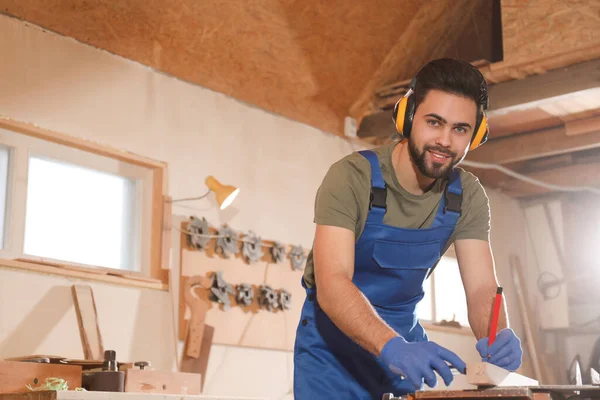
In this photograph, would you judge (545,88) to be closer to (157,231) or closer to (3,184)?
(157,231)

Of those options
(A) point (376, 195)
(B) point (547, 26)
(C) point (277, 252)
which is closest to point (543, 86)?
(B) point (547, 26)

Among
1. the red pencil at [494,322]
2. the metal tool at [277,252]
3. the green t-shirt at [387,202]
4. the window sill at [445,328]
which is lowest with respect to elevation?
the red pencil at [494,322]

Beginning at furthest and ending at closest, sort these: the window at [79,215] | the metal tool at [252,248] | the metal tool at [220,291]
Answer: the metal tool at [252,248] → the metal tool at [220,291] → the window at [79,215]

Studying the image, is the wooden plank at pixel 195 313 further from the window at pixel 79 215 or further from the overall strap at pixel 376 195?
the overall strap at pixel 376 195

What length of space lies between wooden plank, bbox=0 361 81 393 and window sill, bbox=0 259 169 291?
69cm

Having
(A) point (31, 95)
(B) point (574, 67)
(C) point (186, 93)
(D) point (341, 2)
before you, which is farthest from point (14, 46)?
(B) point (574, 67)

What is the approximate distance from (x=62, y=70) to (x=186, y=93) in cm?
80

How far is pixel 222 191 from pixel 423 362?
2.71 metres

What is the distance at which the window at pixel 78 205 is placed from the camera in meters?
3.65

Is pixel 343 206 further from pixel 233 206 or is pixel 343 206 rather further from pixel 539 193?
pixel 539 193

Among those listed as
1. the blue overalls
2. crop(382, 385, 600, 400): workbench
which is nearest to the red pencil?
crop(382, 385, 600, 400): workbench

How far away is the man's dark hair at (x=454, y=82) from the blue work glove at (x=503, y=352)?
632 millimetres

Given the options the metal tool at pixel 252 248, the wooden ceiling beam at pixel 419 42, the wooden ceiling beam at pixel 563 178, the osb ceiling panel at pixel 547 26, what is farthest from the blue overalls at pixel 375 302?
the wooden ceiling beam at pixel 563 178

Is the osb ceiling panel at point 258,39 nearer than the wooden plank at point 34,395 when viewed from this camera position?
No
